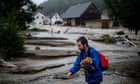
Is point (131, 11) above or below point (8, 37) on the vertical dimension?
above

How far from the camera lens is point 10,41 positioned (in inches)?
907

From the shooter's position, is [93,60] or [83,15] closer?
[93,60]

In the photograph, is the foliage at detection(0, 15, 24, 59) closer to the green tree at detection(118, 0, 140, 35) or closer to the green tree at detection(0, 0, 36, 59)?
the green tree at detection(0, 0, 36, 59)

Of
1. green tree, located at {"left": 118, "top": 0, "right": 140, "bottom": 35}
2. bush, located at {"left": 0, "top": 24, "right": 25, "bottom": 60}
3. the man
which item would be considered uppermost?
green tree, located at {"left": 118, "top": 0, "right": 140, "bottom": 35}

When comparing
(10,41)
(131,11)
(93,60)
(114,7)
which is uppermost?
(114,7)

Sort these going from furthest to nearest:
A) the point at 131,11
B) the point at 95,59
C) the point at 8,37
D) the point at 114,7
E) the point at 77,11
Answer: the point at 77,11 → the point at 114,7 → the point at 8,37 → the point at 131,11 → the point at 95,59

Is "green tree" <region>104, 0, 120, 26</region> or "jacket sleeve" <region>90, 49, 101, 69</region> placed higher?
"green tree" <region>104, 0, 120, 26</region>

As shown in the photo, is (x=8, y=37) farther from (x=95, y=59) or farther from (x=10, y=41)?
(x=95, y=59)

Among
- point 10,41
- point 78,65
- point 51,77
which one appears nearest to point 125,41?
point 10,41

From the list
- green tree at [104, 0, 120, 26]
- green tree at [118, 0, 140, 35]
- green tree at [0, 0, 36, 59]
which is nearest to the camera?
green tree at [118, 0, 140, 35]

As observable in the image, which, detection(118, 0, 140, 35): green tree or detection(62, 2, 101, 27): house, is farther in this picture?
detection(62, 2, 101, 27): house

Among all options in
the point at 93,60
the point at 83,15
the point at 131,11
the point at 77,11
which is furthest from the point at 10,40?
the point at 77,11

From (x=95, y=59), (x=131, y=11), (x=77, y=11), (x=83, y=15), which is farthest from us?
(x=77, y=11)

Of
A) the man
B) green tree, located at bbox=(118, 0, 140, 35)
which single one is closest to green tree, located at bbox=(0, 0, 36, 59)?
green tree, located at bbox=(118, 0, 140, 35)
